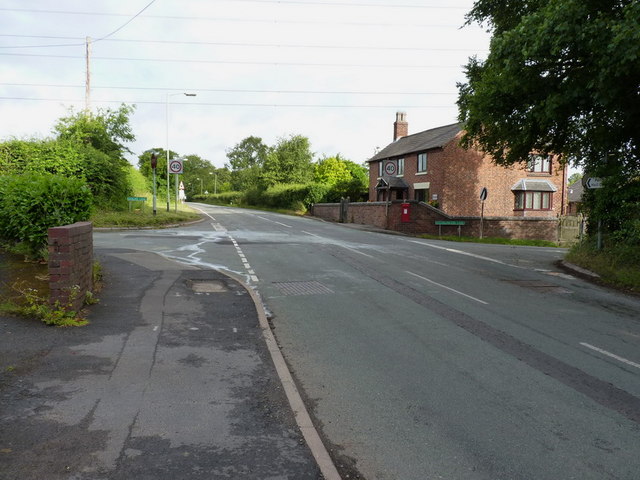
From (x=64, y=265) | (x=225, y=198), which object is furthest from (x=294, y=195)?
(x=64, y=265)

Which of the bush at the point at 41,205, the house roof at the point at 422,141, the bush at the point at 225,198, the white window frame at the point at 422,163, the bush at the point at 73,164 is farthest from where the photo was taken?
the bush at the point at 225,198

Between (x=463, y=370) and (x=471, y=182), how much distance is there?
36.4 metres

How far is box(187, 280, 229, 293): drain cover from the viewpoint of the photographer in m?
9.62

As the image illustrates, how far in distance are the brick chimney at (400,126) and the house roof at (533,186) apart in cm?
1538

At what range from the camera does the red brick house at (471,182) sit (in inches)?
1542

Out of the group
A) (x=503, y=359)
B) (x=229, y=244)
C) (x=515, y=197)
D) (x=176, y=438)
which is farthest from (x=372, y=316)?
(x=515, y=197)

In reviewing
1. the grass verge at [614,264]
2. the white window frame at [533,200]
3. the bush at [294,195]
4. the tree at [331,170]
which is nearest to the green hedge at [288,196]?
the bush at [294,195]

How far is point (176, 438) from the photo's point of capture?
3748mm

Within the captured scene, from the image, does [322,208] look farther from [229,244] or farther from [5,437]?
[5,437]

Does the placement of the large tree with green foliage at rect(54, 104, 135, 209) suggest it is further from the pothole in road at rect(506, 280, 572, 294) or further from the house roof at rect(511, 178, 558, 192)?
the house roof at rect(511, 178, 558, 192)

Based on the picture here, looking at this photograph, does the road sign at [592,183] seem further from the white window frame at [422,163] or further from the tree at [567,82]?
the white window frame at [422,163]

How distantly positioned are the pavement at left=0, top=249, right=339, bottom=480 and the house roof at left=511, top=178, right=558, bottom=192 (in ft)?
124

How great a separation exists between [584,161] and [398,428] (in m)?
15.5

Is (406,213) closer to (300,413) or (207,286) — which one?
(207,286)
